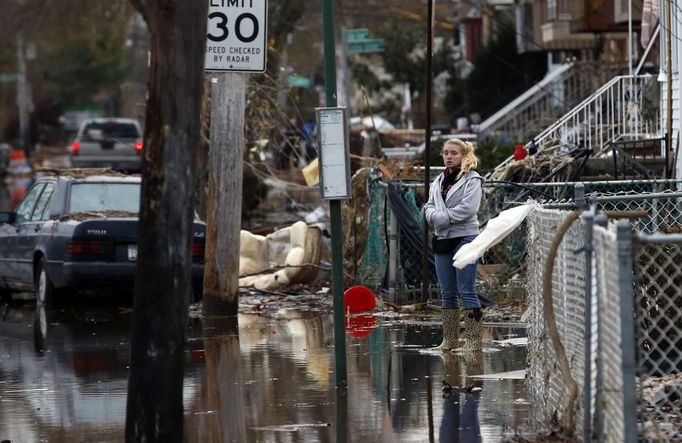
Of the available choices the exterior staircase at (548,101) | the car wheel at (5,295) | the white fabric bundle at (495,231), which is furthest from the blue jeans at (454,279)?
the exterior staircase at (548,101)

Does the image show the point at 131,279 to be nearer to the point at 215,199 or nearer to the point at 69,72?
the point at 215,199

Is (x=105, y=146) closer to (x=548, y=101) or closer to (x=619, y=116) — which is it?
(x=548, y=101)

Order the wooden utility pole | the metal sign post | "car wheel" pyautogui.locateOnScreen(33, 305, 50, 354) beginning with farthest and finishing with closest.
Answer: the wooden utility pole, "car wheel" pyautogui.locateOnScreen(33, 305, 50, 354), the metal sign post

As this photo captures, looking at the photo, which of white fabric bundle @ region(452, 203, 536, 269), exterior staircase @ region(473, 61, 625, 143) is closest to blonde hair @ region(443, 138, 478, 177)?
white fabric bundle @ region(452, 203, 536, 269)

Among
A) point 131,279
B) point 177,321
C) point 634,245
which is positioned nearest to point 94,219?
→ point 131,279

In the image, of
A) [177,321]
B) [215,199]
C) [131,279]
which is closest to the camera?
[177,321]

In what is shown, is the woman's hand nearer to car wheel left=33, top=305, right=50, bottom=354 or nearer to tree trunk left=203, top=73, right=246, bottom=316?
tree trunk left=203, top=73, right=246, bottom=316

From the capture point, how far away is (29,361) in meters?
11.0

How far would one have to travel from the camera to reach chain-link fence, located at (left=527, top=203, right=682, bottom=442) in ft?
18.2

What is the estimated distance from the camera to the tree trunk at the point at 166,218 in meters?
6.46

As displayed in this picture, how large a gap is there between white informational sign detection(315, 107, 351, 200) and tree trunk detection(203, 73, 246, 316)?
420cm

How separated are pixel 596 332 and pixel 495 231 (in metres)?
2.54

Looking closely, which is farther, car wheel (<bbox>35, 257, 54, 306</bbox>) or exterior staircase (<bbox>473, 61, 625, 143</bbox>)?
exterior staircase (<bbox>473, 61, 625, 143</bbox>)

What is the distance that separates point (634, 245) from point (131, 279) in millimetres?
9501
